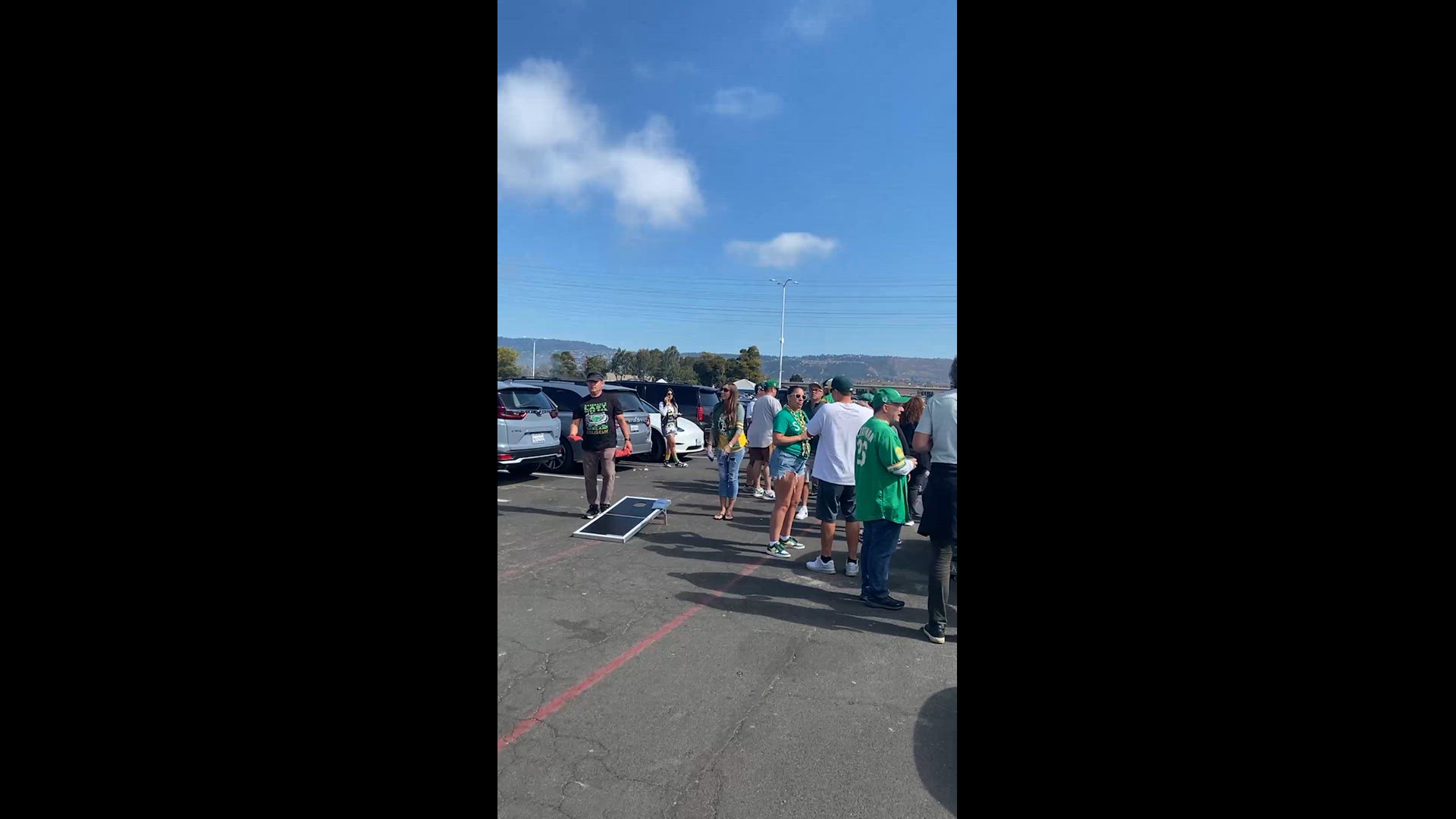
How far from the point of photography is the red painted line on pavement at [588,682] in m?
2.79

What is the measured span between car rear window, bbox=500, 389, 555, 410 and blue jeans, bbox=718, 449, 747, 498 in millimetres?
3514

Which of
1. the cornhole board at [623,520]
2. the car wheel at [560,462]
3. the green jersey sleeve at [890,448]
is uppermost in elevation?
the green jersey sleeve at [890,448]

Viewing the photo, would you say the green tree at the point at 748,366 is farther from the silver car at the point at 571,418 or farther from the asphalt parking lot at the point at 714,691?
the asphalt parking lot at the point at 714,691

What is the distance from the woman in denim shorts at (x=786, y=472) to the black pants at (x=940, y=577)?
83.9 inches

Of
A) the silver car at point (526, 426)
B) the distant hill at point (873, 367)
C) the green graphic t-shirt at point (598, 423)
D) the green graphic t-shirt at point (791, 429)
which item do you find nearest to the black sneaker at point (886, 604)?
the green graphic t-shirt at point (791, 429)

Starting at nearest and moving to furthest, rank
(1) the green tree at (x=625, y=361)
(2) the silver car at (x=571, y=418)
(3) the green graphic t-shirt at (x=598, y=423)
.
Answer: (3) the green graphic t-shirt at (x=598, y=423)
(2) the silver car at (x=571, y=418)
(1) the green tree at (x=625, y=361)

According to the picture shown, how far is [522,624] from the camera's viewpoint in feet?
13.4

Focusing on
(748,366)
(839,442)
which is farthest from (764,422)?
(748,366)

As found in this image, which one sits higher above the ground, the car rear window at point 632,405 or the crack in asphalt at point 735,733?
the car rear window at point 632,405
